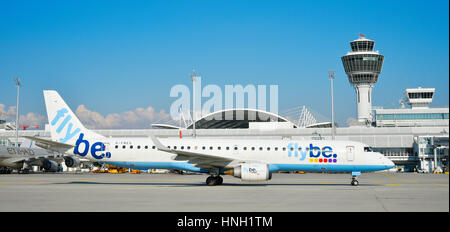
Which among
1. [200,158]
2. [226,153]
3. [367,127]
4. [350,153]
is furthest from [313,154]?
[367,127]

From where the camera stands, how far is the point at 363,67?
135750 mm

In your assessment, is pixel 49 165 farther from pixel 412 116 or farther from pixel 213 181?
pixel 412 116

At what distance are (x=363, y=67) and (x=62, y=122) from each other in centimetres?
11928

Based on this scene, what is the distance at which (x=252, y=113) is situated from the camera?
120m

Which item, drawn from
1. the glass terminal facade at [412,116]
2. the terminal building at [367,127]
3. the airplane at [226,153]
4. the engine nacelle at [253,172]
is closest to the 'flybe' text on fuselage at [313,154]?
the airplane at [226,153]

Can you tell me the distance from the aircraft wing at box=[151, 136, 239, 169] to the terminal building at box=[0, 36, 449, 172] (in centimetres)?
5671

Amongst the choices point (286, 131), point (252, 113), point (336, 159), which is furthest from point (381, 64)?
point (336, 159)

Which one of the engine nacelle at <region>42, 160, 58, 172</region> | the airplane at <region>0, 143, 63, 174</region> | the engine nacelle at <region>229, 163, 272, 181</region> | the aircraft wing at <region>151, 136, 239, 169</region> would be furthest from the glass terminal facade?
the engine nacelle at <region>229, 163, 272, 181</region>

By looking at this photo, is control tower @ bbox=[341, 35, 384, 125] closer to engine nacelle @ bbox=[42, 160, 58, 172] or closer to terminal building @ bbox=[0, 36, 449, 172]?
terminal building @ bbox=[0, 36, 449, 172]

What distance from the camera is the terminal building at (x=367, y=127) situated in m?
84.8

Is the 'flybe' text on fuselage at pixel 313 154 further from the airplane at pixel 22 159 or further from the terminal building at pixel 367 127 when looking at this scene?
the terminal building at pixel 367 127

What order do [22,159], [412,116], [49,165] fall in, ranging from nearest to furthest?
1. [22,159]
2. [49,165]
3. [412,116]
